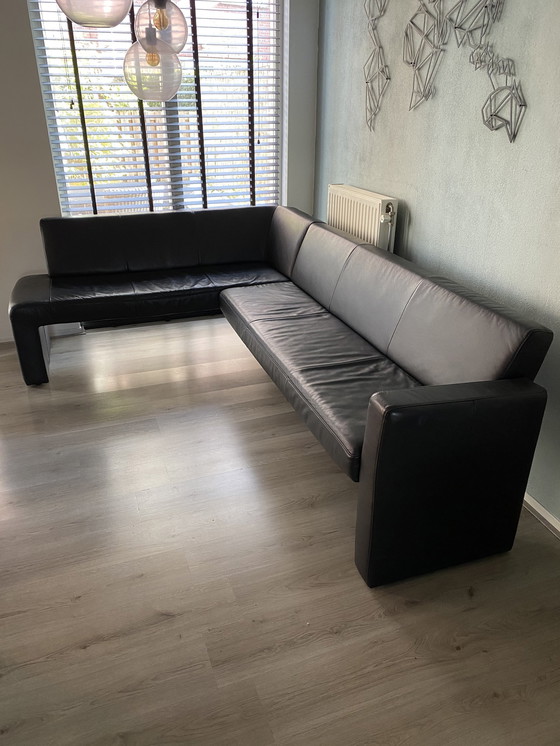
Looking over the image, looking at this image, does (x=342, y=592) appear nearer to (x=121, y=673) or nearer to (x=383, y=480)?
(x=383, y=480)

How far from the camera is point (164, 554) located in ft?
6.66

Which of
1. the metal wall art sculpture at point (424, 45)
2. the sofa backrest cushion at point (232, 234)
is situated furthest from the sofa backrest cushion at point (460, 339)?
the sofa backrest cushion at point (232, 234)

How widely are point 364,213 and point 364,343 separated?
1004mm

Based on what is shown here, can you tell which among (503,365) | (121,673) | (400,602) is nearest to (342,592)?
(400,602)

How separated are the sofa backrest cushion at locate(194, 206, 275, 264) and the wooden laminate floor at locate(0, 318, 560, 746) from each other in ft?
5.14

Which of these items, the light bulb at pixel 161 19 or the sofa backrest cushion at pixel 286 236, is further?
the sofa backrest cushion at pixel 286 236

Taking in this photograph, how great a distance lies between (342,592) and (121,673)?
0.73m

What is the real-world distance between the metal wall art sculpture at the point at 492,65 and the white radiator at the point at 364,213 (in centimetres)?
82

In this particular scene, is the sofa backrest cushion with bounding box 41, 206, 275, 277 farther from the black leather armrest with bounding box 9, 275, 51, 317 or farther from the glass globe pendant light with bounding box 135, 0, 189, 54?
the glass globe pendant light with bounding box 135, 0, 189, 54

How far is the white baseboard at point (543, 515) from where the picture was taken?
7.04 ft

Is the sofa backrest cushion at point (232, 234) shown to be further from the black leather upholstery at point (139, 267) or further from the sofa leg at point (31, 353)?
the sofa leg at point (31, 353)

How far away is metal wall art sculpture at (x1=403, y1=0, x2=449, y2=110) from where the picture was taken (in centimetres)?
257

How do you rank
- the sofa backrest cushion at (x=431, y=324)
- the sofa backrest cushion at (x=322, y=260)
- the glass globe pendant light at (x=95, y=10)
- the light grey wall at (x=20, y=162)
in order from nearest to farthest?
the glass globe pendant light at (x=95, y=10)
the sofa backrest cushion at (x=431, y=324)
the sofa backrest cushion at (x=322, y=260)
the light grey wall at (x=20, y=162)

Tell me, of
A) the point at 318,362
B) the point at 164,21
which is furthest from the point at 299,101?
the point at 318,362
